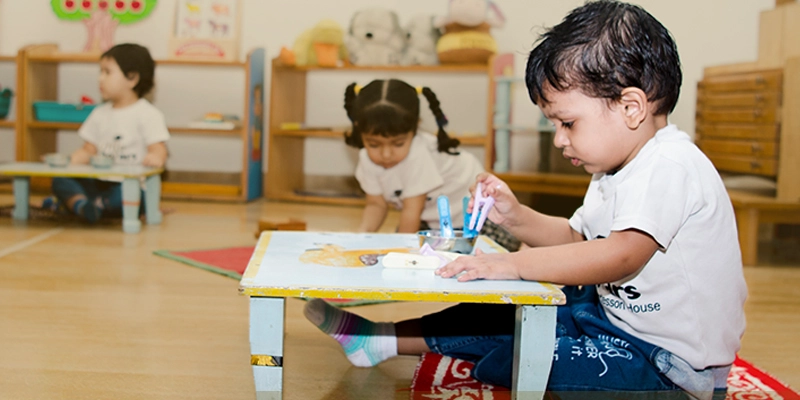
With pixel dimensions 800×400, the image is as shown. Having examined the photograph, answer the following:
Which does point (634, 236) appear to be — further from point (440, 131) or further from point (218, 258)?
point (218, 258)

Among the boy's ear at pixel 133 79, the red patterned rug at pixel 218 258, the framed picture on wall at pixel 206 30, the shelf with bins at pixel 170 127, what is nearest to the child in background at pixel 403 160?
the red patterned rug at pixel 218 258

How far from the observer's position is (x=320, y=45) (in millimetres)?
2744

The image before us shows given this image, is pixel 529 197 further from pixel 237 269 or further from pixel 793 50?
pixel 237 269

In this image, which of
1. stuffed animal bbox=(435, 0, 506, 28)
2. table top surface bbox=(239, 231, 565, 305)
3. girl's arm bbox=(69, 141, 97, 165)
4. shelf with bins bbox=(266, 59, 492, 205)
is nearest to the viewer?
table top surface bbox=(239, 231, 565, 305)

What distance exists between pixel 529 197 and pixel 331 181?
78 cm

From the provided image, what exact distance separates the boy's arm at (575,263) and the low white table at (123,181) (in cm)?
148

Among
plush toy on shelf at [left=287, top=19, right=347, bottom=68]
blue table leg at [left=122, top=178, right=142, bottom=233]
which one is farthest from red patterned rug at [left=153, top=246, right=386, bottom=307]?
plush toy on shelf at [left=287, top=19, right=347, bottom=68]

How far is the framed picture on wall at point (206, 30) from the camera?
9.36ft

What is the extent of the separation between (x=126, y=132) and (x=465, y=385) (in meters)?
1.69

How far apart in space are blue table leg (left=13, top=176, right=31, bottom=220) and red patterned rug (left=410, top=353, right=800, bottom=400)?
5.24 feet

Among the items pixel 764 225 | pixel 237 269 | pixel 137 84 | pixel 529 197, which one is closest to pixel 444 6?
pixel 529 197

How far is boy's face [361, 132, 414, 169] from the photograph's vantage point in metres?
1.48

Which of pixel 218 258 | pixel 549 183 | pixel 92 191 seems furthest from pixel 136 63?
pixel 549 183

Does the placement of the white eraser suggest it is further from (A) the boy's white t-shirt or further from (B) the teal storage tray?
(B) the teal storage tray
